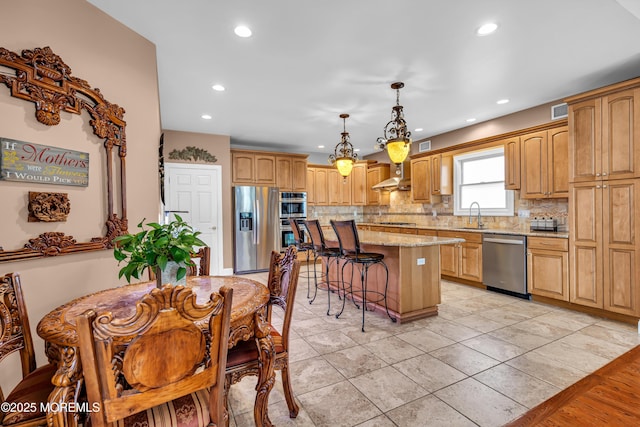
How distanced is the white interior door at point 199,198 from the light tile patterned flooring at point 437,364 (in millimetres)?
2764

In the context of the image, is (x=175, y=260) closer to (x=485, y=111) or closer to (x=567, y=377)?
(x=567, y=377)

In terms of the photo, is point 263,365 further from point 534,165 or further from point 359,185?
point 359,185

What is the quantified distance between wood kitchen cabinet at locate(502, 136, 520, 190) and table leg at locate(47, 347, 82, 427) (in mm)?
5150

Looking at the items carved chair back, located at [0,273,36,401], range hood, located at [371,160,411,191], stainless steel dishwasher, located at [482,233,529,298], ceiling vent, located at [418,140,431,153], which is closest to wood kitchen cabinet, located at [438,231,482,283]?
stainless steel dishwasher, located at [482,233,529,298]

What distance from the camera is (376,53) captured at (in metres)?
2.81

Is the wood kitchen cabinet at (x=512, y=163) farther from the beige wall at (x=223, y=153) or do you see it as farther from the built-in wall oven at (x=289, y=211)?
the beige wall at (x=223, y=153)

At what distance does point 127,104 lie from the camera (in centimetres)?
236

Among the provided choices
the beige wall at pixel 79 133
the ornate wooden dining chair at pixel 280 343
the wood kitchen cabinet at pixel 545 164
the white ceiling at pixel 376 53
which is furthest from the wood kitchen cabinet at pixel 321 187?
the ornate wooden dining chair at pixel 280 343

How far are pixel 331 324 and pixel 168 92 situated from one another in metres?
3.46

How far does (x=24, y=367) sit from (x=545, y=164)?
5.40 meters

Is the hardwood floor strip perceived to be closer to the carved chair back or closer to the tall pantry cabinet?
the carved chair back

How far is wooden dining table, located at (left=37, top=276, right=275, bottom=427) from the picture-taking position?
3.30 feet

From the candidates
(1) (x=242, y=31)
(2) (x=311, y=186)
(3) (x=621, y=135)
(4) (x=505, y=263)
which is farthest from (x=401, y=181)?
(1) (x=242, y=31)

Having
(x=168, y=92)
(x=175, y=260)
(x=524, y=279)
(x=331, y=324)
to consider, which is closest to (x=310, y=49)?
(x=168, y=92)
